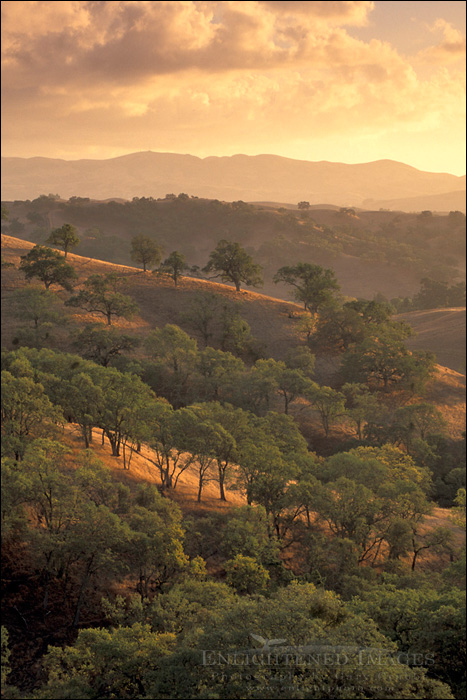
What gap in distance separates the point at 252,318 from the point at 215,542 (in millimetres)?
70245

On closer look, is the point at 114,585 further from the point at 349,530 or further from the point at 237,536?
the point at 349,530

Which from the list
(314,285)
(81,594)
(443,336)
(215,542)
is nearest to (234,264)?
(314,285)

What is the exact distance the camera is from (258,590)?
3450 cm

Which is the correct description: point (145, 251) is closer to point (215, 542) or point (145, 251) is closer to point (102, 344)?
point (102, 344)

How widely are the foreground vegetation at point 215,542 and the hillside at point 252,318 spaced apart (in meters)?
12.8

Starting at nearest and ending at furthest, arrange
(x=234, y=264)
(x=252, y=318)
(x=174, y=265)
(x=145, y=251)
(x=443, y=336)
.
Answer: (x=252, y=318)
(x=443, y=336)
(x=174, y=265)
(x=234, y=264)
(x=145, y=251)

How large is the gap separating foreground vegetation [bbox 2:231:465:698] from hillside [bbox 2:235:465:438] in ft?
41.8

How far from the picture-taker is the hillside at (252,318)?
85562 millimetres

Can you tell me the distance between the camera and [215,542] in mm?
41938

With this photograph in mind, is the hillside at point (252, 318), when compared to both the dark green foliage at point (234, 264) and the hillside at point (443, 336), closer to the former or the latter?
the hillside at point (443, 336)

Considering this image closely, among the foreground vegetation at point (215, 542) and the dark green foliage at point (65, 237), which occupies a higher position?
the dark green foliage at point (65, 237)

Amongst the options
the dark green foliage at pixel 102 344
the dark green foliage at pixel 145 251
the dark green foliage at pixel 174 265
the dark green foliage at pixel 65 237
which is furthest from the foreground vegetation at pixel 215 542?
the dark green foliage at pixel 145 251

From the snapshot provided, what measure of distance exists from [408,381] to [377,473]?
42281mm

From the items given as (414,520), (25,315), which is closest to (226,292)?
(25,315)
